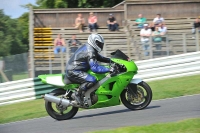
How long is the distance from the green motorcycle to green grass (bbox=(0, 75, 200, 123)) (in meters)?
1.55

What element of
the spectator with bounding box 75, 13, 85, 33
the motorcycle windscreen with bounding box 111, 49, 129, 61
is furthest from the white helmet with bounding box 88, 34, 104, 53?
the spectator with bounding box 75, 13, 85, 33

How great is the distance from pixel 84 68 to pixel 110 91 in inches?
28.6

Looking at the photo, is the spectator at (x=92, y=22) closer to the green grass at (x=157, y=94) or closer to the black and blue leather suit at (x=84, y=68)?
the green grass at (x=157, y=94)

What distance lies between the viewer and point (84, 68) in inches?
394

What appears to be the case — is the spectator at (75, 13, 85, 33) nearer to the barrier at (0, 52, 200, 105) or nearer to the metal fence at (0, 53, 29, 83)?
the metal fence at (0, 53, 29, 83)

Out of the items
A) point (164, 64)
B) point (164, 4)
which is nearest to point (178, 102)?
point (164, 64)

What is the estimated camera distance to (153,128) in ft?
24.8

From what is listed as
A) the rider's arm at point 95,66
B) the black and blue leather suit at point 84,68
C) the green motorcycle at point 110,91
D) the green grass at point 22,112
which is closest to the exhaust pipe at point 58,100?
the green motorcycle at point 110,91

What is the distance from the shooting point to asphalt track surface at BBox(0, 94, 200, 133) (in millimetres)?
8781

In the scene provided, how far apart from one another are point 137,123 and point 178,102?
7.94 feet

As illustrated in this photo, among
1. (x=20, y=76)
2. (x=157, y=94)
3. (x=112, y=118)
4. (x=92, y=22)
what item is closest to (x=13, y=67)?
(x=20, y=76)

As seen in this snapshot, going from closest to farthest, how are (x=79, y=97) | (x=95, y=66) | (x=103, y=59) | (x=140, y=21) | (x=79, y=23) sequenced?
(x=95, y=66) → (x=79, y=97) → (x=103, y=59) → (x=140, y=21) → (x=79, y=23)

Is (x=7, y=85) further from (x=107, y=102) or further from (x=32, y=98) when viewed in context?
(x=107, y=102)

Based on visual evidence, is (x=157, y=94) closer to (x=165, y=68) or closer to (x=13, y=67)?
(x=165, y=68)
